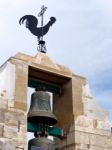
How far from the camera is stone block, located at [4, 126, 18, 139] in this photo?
8844mm

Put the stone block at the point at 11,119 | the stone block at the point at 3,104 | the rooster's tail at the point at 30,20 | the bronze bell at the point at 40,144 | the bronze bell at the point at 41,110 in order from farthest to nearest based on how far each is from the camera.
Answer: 1. the rooster's tail at the point at 30,20
2. the bronze bell at the point at 41,110
3. the bronze bell at the point at 40,144
4. the stone block at the point at 3,104
5. the stone block at the point at 11,119

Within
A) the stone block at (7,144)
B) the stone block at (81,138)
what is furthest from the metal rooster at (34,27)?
the stone block at (7,144)

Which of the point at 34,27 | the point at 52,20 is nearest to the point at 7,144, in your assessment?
the point at 34,27

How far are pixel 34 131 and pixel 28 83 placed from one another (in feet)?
4.46

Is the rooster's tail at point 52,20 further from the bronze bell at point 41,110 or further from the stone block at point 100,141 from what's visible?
the stone block at point 100,141

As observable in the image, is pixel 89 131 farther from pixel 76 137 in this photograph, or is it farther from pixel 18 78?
pixel 18 78

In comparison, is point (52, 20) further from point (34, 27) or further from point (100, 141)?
point (100, 141)

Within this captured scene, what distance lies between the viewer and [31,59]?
A: 10.2 meters

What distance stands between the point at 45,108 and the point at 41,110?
0.13m

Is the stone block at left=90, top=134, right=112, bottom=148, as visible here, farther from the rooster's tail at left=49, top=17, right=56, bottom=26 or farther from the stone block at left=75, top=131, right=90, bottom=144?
the rooster's tail at left=49, top=17, right=56, bottom=26

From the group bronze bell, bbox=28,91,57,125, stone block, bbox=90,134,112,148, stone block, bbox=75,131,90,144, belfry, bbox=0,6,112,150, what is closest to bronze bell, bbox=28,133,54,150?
belfry, bbox=0,6,112,150

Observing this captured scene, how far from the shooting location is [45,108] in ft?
32.7

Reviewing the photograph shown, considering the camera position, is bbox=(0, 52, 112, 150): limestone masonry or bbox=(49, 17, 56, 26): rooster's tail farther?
bbox=(49, 17, 56, 26): rooster's tail

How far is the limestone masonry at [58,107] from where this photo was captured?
902 centimetres
